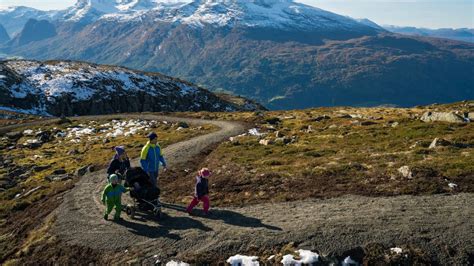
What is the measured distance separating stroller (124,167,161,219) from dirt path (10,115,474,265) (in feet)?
2.04

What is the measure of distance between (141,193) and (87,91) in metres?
102

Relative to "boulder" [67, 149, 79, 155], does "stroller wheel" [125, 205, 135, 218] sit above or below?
above

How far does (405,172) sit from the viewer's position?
936 inches

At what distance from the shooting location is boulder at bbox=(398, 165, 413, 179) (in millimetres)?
23391

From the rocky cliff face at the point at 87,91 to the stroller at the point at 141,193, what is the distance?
91.8m

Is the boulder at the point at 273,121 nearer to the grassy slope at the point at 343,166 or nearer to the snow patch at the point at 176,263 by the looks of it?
the grassy slope at the point at 343,166

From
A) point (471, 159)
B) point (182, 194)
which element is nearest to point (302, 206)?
point (182, 194)

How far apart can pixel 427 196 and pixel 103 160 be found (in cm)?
2947

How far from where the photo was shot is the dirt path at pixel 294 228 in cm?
1630

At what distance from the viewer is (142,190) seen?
2153cm

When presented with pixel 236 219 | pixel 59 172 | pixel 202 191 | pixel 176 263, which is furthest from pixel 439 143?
pixel 59 172

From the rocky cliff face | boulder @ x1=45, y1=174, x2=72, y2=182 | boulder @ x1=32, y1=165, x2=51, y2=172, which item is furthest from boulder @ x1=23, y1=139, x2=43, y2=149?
the rocky cliff face

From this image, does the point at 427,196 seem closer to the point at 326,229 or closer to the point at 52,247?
the point at 326,229

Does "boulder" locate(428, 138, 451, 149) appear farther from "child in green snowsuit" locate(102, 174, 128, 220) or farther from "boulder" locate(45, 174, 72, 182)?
"boulder" locate(45, 174, 72, 182)
